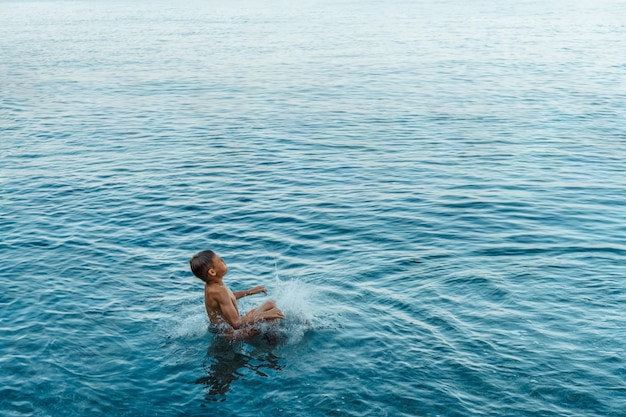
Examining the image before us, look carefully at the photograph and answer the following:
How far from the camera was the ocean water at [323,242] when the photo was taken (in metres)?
12.7

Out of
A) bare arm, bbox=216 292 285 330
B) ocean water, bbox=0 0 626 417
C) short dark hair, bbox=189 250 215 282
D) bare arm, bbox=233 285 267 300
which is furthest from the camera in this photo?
bare arm, bbox=233 285 267 300

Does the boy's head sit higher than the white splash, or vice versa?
the boy's head

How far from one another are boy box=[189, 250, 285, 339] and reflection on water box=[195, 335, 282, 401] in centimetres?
22

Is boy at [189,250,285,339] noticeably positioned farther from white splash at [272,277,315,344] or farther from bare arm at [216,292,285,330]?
white splash at [272,277,315,344]

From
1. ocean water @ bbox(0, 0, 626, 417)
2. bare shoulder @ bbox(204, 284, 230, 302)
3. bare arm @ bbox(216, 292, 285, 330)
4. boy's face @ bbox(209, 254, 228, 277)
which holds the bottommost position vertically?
ocean water @ bbox(0, 0, 626, 417)

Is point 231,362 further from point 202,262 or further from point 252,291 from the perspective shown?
point 202,262

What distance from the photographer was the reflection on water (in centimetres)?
1277

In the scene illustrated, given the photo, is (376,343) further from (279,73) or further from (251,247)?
(279,73)

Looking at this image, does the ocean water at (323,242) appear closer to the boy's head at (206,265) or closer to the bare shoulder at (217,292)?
the bare shoulder at (217,292)

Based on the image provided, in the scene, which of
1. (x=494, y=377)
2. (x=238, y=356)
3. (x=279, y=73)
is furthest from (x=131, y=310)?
(x=279, y=73)

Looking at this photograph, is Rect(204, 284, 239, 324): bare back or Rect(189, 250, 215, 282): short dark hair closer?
Rect(189, 250, 215, 282): short dark hair

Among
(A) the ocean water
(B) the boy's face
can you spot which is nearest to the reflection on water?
(A) the ocean water

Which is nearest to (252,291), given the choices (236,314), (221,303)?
(236,314)

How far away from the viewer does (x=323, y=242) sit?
19.8 meters
